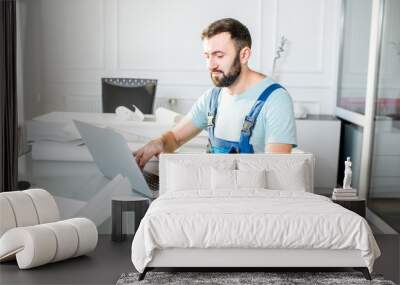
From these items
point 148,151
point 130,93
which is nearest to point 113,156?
point 148,151

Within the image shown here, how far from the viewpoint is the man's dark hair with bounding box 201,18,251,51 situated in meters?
6.22

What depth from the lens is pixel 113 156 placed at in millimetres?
6430

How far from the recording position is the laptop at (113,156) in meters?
6.29

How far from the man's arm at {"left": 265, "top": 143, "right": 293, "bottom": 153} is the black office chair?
1.14 m

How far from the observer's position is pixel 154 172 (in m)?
6.21

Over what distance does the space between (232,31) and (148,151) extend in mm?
1247

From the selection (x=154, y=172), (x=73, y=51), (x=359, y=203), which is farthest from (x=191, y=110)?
(x=359, y=203)

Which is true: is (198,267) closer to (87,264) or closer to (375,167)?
(87,264)

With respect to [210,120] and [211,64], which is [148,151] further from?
[211,64]

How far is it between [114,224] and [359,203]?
1969 millimetres

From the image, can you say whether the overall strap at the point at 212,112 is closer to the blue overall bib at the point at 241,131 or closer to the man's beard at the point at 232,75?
the blue overall bib at the point at 241,131

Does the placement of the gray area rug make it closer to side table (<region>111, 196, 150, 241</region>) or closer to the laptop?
side table (<region>111, 196, 150, 241</region>)

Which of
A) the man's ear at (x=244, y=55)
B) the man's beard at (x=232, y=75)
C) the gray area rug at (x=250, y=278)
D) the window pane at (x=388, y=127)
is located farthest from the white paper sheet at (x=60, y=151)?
the window pane at (x=388, y=127)

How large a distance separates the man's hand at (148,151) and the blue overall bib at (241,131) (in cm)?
45
